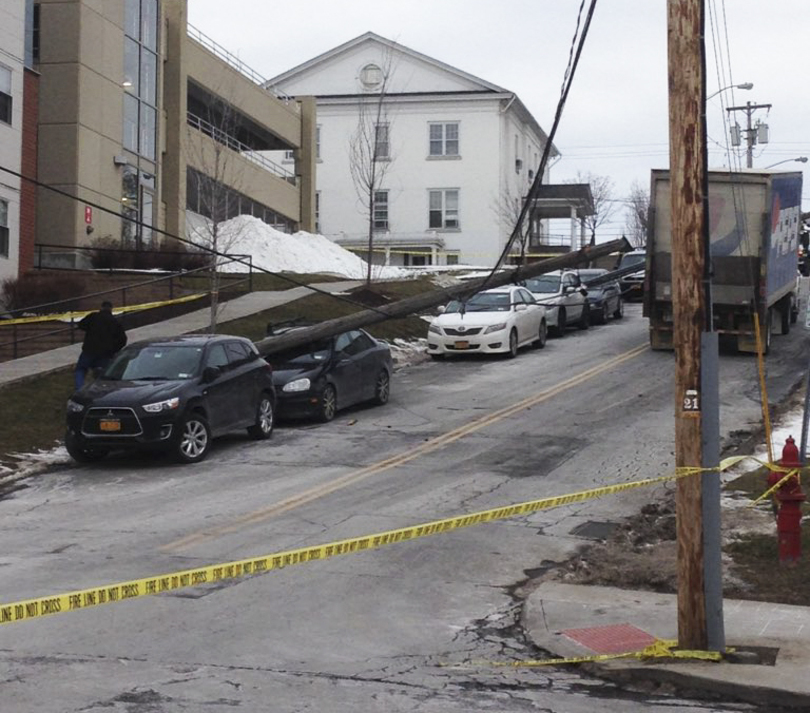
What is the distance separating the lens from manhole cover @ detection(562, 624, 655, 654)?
A: 9.05 meters

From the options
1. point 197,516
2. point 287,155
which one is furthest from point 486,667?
point 287,155

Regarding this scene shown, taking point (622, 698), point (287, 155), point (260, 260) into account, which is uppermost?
point (287, 155)

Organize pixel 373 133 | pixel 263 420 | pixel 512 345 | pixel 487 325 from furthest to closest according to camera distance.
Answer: pixel 373 133
pixel 512 345
pixel 487 325
pixel 263 420

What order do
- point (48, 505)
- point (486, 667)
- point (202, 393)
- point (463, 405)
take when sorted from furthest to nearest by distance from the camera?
point (463, 405) → point (202, 393) → point (48, 505) → point (486, 667)

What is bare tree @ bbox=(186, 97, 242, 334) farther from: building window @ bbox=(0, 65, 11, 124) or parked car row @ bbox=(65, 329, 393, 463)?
parked car row @ bbox=(65, 329, 393, 463)

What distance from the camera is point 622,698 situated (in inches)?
318

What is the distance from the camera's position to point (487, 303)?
2964 cm

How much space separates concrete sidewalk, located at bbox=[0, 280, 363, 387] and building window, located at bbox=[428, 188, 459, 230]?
2671 centimetres

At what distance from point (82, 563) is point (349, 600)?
2760 mm

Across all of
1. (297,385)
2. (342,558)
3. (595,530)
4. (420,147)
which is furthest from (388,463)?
(420,147)

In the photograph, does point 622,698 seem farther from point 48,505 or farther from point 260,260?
point 260,260

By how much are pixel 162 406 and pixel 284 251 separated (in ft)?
93.9

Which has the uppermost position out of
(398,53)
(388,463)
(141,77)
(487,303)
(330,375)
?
(398,53)

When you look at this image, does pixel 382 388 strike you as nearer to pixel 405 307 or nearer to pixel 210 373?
pixel 405 307
